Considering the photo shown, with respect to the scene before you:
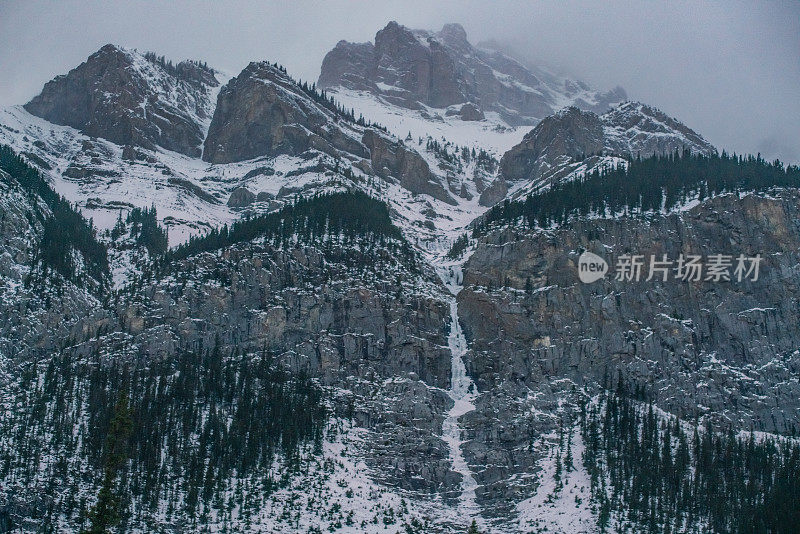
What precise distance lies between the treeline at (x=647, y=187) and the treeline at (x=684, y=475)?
4063 centimetres

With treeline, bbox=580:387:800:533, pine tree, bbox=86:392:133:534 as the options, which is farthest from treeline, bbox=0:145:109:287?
treeline, bbox=580:387:800:533

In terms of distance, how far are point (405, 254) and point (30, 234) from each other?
182 ft

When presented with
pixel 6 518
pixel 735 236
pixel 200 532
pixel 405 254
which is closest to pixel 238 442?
pixel 200 532

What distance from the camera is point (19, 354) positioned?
14975 centimetres

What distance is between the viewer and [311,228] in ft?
583

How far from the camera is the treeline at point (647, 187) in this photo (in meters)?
176

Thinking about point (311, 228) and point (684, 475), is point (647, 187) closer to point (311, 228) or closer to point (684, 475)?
point (311, 228)

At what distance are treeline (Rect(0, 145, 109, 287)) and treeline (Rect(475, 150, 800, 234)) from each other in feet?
199

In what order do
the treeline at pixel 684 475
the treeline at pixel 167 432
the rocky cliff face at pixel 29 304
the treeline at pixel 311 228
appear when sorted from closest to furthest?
the treeline at pixel 684 475 → the treeline at pixel 167 432 → the rocky cliff face at pixel 29 304 → the treeline at pixel 311 228

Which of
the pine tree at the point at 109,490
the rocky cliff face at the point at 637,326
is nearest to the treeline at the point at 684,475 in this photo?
the rocky cliff face at the point at 637,326

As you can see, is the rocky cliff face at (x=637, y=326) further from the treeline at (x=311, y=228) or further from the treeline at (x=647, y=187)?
the treeline at (x=311, y=228)

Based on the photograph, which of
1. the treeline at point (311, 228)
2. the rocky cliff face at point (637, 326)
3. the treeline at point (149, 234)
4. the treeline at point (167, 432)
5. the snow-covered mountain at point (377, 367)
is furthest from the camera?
the treeline at point (149, 234)

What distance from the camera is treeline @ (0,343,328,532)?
126 metres

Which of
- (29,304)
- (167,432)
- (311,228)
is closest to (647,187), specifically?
(311,228)
